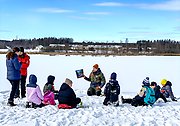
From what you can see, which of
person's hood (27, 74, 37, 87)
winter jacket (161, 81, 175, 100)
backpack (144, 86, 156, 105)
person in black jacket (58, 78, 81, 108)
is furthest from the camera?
winter jacket (161, 81, 175, 100)

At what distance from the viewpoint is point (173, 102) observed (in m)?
11.3

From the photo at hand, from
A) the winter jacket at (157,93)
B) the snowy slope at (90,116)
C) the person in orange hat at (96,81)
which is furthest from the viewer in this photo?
the person in orange hat at (96,81)

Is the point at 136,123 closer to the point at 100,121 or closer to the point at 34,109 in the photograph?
the point at 100,121

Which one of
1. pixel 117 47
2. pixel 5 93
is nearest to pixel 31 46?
pixel 117 47

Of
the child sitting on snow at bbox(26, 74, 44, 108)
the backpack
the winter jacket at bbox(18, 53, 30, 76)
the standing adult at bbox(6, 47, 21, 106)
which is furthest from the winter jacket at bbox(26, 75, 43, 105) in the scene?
the backpack

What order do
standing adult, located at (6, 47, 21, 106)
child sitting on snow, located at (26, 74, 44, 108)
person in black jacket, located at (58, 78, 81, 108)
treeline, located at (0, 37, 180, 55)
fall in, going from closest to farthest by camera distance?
person in black jacket, located at (58, 78, 81, 108)
child sitting on snow, located at (26, 74, 44, 108)
standing adult, located at (6, 47, 21, 106)
treeline, located at (0, 37, 180, 55)

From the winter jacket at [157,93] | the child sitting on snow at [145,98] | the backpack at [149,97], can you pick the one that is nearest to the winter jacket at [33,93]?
the child sitting on snow at [145,98]

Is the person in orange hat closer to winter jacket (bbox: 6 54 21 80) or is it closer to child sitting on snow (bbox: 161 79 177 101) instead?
child sitting on snow (bbox: 161 79 177 101)

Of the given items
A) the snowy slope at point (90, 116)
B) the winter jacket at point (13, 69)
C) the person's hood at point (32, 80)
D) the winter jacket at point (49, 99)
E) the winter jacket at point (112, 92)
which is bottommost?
the snowy slope at point (90, 116)

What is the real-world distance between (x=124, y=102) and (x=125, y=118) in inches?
96.4

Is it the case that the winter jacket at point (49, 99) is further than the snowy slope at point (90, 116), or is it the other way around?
the winter jacket at point (49, 99)

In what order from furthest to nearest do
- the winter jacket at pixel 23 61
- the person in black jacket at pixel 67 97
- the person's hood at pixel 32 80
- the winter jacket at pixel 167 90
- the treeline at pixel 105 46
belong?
the treeline at pixel 105 46 < the winter jacket at pixel 167 90 < the winter jacket at pixel 23 61 < the person's hood at pixel 32 80 < the person in black jacket at pixel 67 97

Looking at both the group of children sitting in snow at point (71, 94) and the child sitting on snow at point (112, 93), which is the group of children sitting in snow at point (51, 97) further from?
the child sitting on snow at point (112, 93)

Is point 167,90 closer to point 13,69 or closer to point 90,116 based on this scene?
point 90,116
